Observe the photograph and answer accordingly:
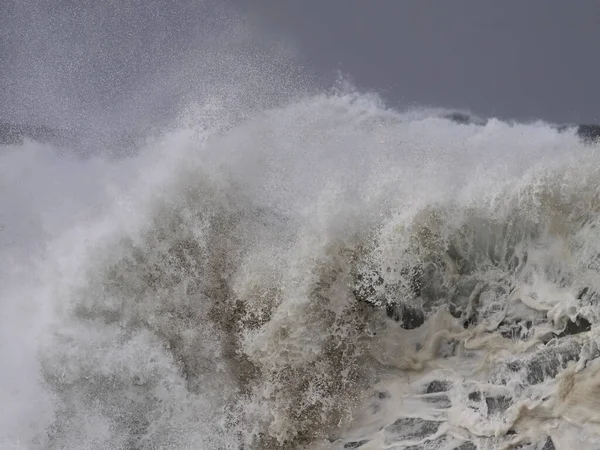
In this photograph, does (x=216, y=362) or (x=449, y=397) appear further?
(x=216, y=362)

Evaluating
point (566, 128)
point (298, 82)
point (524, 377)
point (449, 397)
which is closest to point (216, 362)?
point (449, 397)

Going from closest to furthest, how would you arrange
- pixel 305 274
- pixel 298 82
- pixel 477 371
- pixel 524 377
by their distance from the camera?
pixel 524 377 < pixel 477 371 < pixel 305 274 < pixel 298 82

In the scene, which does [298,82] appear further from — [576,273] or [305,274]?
[576,273]

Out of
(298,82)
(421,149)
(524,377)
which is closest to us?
(524,377)
